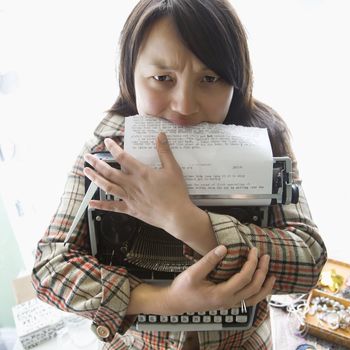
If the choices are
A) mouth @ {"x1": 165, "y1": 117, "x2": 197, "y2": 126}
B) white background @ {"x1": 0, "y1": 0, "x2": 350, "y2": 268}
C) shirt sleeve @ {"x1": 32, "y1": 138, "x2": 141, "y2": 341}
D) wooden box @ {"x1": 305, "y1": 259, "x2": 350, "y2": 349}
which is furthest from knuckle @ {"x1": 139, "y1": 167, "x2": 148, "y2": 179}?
wooden box @ {"x1": 305, "y1": 259, "x2": 350, "y2": 349}

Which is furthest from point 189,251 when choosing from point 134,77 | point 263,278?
point 134,77

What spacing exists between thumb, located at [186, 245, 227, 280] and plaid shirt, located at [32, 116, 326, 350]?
0.02 meters

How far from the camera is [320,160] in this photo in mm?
1485

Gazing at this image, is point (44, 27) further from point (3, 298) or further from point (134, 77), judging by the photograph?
point (3, 298)

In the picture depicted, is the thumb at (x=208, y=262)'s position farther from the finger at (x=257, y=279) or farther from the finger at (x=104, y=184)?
the finger at (x=104, y=184)

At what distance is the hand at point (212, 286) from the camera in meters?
0.64

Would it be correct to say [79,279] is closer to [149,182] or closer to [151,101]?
[149,182]

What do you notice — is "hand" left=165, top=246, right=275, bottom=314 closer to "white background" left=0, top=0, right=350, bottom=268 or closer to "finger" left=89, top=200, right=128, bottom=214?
"finger" left=89, top=200, right=128, bottom=214

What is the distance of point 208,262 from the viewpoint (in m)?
0.63

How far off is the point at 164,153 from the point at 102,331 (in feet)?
1.40

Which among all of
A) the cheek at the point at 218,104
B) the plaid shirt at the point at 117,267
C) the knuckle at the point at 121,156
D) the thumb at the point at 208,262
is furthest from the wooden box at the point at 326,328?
the knuckle at the point at 121,156

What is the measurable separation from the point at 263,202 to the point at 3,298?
152cm

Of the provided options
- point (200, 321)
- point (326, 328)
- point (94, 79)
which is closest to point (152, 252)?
point (200, 321)

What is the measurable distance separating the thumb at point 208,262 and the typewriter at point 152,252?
0.09m
